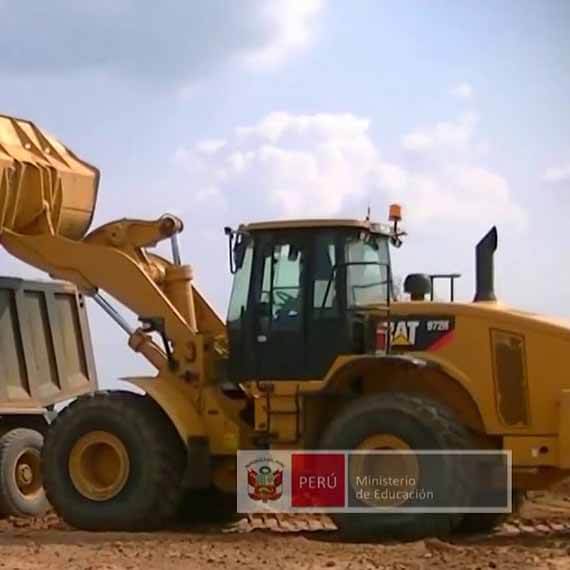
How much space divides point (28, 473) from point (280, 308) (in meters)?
3.69

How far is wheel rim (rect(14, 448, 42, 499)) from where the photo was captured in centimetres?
1377

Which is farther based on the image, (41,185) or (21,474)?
(21,474)

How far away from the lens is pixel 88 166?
44.4 feet

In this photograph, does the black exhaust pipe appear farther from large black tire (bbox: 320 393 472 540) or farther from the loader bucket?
the loader bucket

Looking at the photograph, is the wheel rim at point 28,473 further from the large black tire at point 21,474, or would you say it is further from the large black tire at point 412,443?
the large black tire at point 412,443

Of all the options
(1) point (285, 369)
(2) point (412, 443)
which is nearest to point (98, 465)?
(1) point (285, 369)

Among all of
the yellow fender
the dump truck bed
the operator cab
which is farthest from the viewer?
the dump truck bed

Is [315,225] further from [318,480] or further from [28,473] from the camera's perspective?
[28,473]

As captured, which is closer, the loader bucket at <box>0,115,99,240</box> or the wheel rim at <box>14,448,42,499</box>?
the loader bucket at <box>0,115,99,240</box>

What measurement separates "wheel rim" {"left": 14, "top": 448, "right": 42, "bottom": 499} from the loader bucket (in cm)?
230

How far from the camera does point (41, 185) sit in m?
12.7

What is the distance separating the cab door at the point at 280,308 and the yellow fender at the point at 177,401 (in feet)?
2.49

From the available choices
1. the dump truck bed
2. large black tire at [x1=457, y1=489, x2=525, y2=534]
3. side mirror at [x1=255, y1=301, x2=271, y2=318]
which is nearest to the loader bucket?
the dump truck bed

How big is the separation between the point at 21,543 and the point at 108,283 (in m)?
2.71
